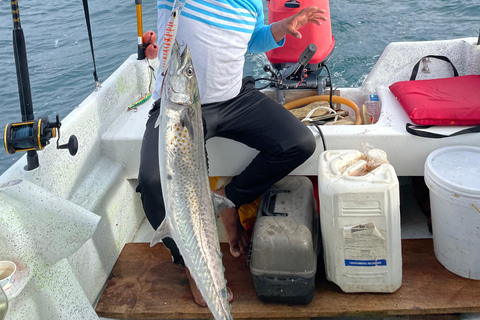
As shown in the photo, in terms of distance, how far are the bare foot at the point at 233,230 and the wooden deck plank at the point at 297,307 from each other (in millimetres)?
93

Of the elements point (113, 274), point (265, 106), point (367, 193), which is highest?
point (265, 106)

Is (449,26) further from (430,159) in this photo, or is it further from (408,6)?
(430,159)

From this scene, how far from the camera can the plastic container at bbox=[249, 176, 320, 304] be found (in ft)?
7.51

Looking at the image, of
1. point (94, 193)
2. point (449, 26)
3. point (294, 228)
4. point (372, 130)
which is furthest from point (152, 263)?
point (449, 26)

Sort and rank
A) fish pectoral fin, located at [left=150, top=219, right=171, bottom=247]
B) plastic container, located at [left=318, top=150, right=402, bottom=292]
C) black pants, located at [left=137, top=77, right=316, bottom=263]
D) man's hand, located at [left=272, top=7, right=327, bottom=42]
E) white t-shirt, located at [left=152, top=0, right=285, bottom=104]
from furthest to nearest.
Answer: man's hand, located at [left=272, top=7, right=327, bottom=42], black pants, located at [left=137, top=77, right=316, bottom=263], white t-shirt, located at [left=152, top=0, right=285, bottom=104], plastic container, located at [left=318, top=150, right=402, bottom=292], fish pectoral fin, located at [left=150, top=219, right=171, bottom=247]

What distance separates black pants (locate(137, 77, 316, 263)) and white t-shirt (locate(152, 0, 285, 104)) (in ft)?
0.34

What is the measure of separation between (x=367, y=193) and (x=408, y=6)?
10.6 meters

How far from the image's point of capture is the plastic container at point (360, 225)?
2236mm

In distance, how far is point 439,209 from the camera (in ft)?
7.92

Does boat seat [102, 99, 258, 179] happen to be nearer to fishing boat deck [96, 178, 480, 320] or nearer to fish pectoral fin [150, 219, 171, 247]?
fishing boat deck [96, 178, 480, 320]

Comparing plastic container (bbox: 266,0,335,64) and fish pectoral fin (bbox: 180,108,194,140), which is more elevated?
plastic container (bbox: 266,0,335,64)

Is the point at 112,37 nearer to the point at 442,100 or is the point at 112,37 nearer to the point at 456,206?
the point at 442,100

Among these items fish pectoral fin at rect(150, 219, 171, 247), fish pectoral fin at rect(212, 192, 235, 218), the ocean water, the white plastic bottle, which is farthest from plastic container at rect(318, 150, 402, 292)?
the ocean water

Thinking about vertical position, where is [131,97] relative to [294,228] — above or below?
above
